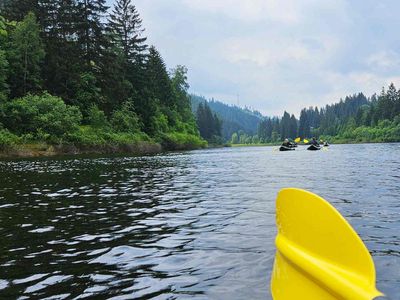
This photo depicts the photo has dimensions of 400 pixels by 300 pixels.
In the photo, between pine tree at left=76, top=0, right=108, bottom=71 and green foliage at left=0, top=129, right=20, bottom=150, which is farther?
pine tree at left=76, top=0, right=108, bottom=71

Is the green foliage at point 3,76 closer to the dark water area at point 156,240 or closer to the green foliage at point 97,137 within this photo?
the green foliage at point 97,137

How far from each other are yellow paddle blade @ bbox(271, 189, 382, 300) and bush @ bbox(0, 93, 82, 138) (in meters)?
39.9

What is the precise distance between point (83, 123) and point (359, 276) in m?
51.1

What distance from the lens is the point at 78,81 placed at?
5222 cm

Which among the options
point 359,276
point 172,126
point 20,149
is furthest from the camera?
point 172,126

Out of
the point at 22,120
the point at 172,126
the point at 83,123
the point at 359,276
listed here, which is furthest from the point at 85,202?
the point at 172,126

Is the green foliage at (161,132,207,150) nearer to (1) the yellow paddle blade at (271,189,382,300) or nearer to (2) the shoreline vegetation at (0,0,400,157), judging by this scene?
(2) the shoreline vegetation at (0,0,400,157)

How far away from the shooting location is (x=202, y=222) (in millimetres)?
8227

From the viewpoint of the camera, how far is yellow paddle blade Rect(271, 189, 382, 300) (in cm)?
251

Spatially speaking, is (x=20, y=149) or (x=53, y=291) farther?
(x=20, y=149)

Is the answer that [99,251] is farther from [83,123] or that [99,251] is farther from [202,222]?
[83,123]

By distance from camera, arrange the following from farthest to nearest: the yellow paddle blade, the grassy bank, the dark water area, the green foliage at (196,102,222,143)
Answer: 1. the green foliage at (196,102,222,143)
2. the grassy bank
3. the dark water area
4. the yellow paddle blade

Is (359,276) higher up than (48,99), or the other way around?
(48,99)

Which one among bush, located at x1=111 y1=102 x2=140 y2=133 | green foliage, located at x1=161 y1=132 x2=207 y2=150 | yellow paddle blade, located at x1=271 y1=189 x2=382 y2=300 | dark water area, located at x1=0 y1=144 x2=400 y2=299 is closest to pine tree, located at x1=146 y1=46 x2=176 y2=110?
green foliage, located at x1=161 y1=132 x2=207 y2=150
